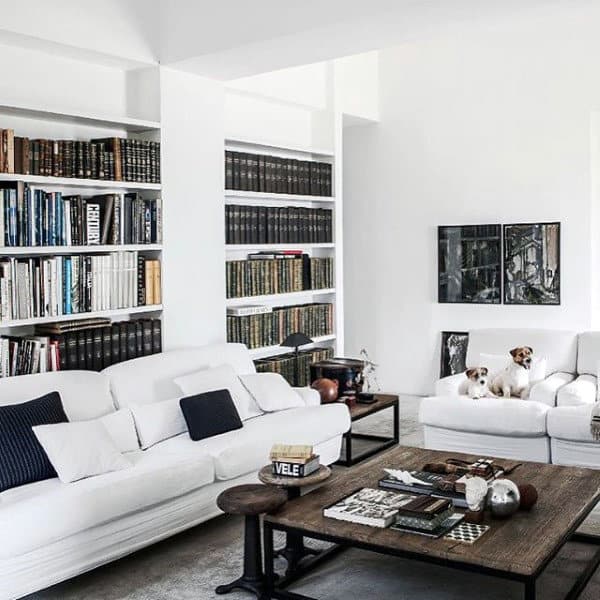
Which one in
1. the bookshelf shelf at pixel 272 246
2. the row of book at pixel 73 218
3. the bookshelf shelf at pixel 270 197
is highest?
the bookshelf shelf at pixel 270 197

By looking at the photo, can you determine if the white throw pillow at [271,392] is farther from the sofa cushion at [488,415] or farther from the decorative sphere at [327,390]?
the sofa cushion at [488,415]

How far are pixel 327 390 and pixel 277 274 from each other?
1.26 m

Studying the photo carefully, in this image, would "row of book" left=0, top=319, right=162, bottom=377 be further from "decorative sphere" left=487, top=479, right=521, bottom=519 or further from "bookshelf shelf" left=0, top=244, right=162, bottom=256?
"decorative sphere" left=487, top=479, right=521, bottom=519

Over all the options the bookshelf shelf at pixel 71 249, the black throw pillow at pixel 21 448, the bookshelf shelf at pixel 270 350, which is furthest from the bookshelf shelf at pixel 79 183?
the bookshelf shelf at pixel 270 350

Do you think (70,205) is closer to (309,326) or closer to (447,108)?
(309,326)

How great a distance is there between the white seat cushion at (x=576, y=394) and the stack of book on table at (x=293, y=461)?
2197mm

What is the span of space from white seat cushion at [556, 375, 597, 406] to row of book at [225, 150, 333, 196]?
2.56 m

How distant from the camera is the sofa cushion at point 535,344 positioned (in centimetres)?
602

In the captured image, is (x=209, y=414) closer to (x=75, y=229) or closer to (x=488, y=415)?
(x=75, y=229)

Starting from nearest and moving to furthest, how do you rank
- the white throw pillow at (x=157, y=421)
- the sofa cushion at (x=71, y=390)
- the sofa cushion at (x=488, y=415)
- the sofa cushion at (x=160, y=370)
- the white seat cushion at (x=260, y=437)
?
the sofa cushion at (x=71, y=390) → the white seat cushion at (x=260, y=437) → the white throw pillow at (x=157, y=421) → the sofa cushion at (x=160, y=370) → the sofa cushion at (x=488, y=415)

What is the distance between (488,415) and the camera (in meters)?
5.34

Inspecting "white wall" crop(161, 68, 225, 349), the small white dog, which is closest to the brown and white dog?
the small white dog

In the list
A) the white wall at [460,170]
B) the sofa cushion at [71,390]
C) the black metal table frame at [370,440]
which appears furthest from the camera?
the white wall at [460,170]

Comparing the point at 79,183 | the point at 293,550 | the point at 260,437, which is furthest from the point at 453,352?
the point at 293,550
